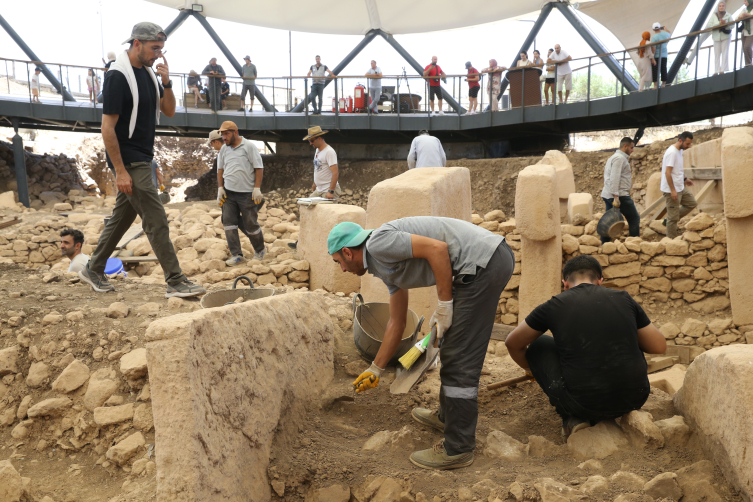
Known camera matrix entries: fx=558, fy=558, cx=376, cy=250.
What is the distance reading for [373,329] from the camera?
3717 mm

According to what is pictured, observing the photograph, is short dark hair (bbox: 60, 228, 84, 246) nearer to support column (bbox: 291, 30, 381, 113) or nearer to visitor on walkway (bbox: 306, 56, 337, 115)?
visitor on walkway (bbox: 306, 56, 337, 115)

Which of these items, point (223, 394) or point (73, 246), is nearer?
point (223, 394)

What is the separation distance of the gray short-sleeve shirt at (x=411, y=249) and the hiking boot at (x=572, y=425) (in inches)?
41.1

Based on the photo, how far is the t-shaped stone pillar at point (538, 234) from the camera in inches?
205

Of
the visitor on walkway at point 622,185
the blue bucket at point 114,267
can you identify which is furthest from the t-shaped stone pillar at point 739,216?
the blue bucket at point 114,267

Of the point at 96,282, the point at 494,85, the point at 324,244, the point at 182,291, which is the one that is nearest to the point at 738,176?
the point at 324,244

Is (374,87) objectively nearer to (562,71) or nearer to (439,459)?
(562,71)

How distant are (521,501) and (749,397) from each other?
942mm

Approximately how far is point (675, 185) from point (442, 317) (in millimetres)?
5573

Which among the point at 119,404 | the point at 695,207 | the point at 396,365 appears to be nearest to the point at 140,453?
the point at 119,404

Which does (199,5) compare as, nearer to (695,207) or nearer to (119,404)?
(695,207)

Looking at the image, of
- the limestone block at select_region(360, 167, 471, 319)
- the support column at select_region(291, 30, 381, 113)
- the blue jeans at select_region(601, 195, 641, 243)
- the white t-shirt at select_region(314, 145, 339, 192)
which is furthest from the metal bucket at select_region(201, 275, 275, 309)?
the support column at select_region(291, 30, 381, 113)

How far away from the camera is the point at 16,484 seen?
8.07ft

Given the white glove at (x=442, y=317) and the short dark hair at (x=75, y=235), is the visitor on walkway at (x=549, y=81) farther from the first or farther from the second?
the white glove at (x=442, y=317)
